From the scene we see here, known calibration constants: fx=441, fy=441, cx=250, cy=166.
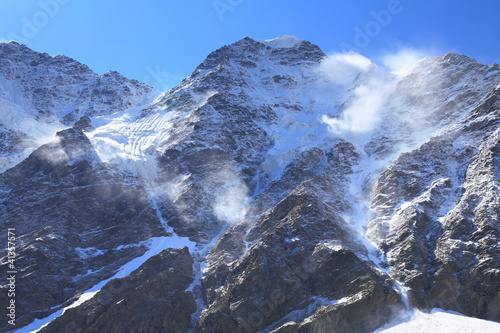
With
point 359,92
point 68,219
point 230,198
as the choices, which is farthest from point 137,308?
point 359,92

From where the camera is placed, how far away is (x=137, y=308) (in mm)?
60625

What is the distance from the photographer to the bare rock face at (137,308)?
2322 inches

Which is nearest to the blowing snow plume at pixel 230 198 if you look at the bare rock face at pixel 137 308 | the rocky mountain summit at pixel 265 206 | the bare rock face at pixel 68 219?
the rocky mountain summit at pixel 265 206

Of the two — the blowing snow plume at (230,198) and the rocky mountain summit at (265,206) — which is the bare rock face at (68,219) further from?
the blowing snow plume at (230,198)

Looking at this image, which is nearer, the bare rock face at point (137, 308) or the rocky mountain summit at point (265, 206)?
the rocky mountain summit at point (265, 206)

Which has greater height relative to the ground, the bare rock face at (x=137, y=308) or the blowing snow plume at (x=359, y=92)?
the blowing snow plume at (x=359, y=92)

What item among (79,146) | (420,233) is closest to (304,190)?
(420,233)

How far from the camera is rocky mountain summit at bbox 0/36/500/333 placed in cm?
5747

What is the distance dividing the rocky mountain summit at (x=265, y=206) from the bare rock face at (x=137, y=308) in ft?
0.72

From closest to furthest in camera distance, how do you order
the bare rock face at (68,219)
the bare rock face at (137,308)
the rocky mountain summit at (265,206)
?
1. the rocky mountain summit at (265,206)
2. the bare rock face at (137,308)
3. the bare rock face at (68,219)

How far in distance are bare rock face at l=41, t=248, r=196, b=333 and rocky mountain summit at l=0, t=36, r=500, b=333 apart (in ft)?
0.72

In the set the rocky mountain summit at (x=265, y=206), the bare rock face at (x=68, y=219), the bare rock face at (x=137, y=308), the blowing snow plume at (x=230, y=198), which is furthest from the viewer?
the blowing snow plume at (x=230, y=198)

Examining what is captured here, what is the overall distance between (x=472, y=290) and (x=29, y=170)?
293 feet

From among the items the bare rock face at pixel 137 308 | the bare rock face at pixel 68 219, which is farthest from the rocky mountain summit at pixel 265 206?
the bare rock face at pixel 68 219
